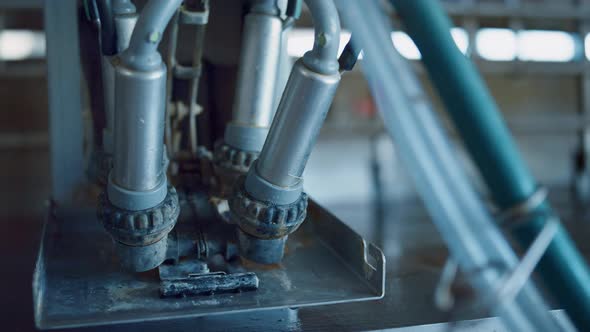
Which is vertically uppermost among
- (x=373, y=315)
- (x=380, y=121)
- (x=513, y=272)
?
(x=513, y=272)

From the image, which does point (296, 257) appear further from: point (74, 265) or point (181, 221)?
point (74, 265)

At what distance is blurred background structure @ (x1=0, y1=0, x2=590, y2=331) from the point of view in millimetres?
2990

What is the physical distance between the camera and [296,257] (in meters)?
0.86

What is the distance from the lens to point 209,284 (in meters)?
0.73

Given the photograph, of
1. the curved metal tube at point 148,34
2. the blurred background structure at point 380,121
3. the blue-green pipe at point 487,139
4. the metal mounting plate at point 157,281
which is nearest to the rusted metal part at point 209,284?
the metal mounting plate at point 157,281

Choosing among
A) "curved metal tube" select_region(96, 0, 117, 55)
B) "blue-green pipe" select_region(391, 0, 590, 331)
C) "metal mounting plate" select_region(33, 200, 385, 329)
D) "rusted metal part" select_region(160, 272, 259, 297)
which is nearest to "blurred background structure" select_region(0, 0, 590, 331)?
"metal mounting plate" select_region(33, 200, 385, 329)

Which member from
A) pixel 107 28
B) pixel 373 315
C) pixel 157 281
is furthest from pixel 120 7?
pixel 373 315

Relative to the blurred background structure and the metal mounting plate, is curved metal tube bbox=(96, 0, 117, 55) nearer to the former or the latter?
the metal mounting plate

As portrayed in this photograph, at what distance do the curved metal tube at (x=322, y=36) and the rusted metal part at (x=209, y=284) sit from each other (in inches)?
11.7

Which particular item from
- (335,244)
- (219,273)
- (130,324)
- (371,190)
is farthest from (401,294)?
(371,190)

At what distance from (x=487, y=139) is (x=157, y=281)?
526mm

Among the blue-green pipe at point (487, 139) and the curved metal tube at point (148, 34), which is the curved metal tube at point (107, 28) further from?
the blue-green pipe at point (487, 139)

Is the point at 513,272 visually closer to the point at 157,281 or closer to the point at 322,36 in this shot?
the point at 322,36

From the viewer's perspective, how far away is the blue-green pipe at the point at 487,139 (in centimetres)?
39
